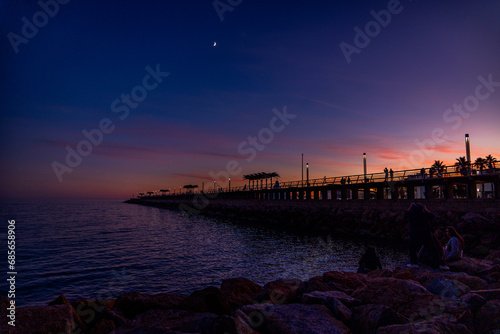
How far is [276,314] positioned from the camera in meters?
4.52

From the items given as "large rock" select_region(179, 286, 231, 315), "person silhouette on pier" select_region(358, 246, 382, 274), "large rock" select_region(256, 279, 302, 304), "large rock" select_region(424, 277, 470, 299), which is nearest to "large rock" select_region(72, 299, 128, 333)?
"large rock" select_region(179, 286, 231, 315)

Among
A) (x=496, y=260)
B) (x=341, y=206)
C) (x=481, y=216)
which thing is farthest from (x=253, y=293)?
(x=341, y=206)

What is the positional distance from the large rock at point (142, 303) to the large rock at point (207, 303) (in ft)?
1.03

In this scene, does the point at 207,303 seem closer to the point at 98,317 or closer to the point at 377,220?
the point at 98,317

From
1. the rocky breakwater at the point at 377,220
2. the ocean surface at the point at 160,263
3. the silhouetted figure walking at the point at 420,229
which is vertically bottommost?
the ocean surface at the point at 160,263

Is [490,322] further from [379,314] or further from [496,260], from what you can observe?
[496,260]

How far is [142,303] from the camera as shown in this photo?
5379 mm

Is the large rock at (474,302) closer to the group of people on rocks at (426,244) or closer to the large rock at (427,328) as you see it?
the large rock at (427,328)

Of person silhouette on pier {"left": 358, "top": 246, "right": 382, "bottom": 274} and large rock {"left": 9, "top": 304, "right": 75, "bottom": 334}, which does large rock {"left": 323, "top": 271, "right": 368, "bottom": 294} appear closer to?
person silhouette on pier {"left": 358, "top": 246, "right": 382, "bottom": 274}

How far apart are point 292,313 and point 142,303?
2721 mm

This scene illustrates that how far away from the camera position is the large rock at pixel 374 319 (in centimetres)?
412

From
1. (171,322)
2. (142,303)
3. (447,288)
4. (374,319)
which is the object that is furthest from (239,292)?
(447,288)

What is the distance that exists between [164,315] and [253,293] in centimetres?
282

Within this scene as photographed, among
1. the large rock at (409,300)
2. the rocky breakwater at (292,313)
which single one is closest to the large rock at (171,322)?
the rocky breakwater at (292,313)
